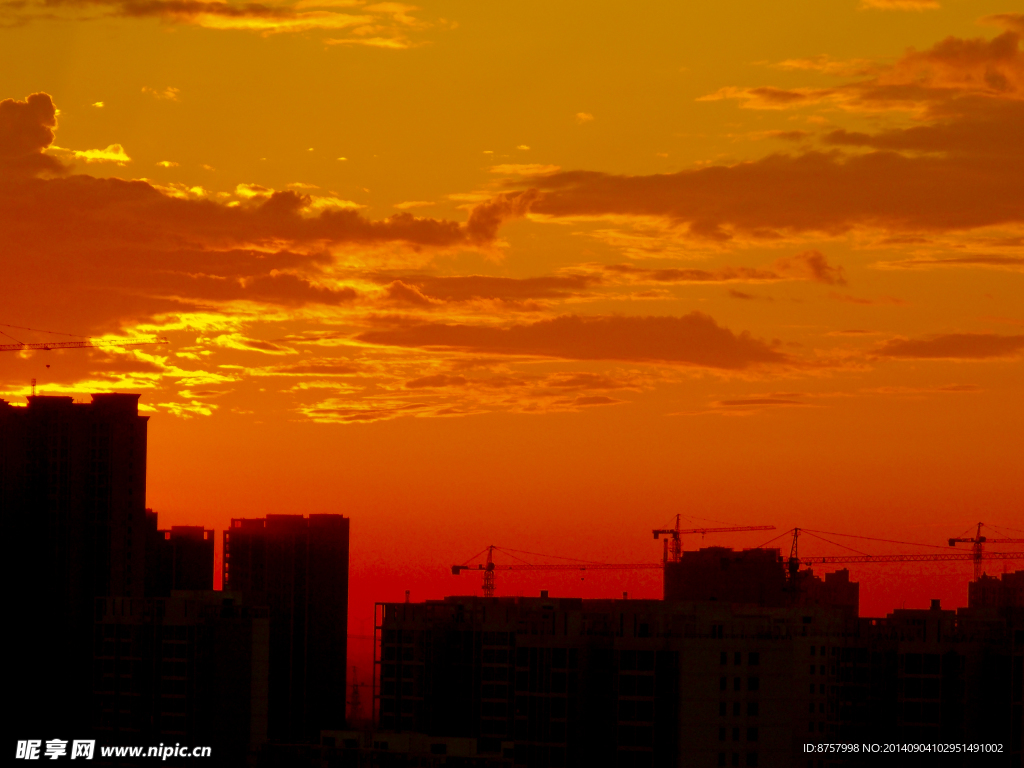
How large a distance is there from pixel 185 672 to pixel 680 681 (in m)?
41.3

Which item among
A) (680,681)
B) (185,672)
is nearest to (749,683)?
(680,681)

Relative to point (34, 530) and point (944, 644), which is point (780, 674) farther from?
point (34, 530)

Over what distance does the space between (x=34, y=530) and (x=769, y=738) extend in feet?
364

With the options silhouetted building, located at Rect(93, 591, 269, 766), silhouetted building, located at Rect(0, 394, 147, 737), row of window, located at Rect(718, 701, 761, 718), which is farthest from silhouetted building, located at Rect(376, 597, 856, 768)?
silhouetted building, located at Rect(0, 394, 147, 737)

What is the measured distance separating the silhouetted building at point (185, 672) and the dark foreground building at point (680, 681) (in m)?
11.1

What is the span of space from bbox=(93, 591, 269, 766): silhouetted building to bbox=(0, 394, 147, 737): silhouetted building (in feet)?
180

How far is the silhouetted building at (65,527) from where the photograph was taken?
186m

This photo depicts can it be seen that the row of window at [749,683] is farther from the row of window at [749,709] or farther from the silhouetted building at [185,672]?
the silhouetted building at [185,672]

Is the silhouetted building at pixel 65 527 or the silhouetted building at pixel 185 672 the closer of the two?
the silhouetted building at pixel 185 672

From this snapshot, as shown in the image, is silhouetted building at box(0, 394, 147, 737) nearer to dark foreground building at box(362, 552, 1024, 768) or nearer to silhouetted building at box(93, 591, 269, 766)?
silhouetted building at box(93, 591, 269, 766)

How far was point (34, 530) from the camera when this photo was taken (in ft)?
622

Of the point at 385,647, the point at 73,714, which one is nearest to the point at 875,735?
Result: the point at 385,647

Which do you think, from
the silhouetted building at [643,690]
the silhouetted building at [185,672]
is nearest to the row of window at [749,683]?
the silhouetted building at [643,690]

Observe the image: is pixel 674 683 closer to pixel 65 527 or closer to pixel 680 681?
pixel 680 681
